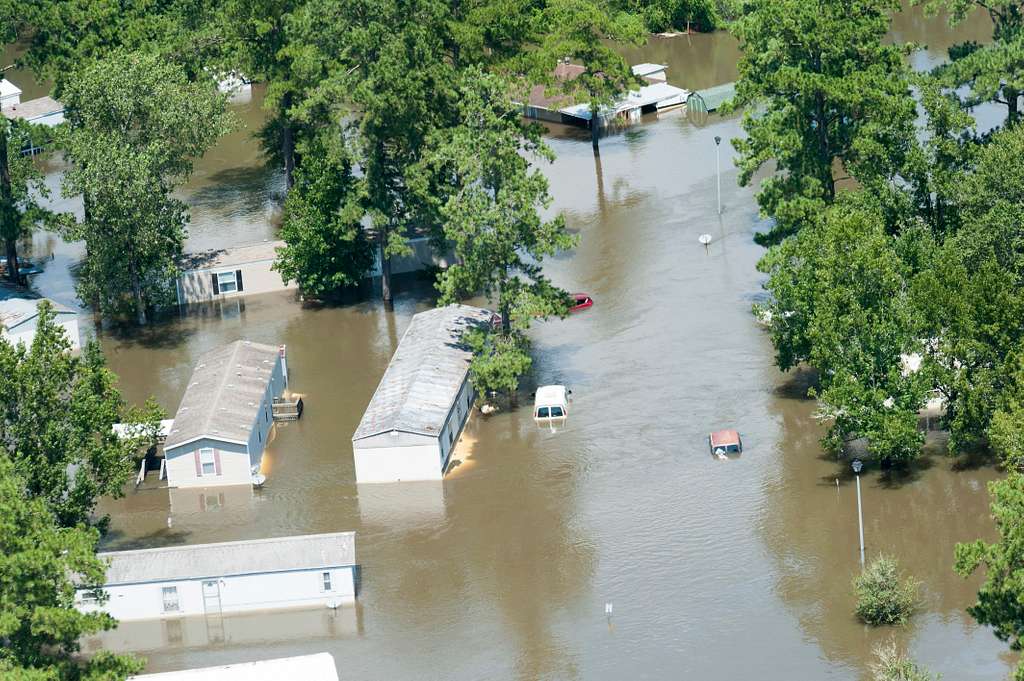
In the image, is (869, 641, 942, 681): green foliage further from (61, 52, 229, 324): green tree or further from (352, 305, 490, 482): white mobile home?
(61, 52, 229, 324): green tree

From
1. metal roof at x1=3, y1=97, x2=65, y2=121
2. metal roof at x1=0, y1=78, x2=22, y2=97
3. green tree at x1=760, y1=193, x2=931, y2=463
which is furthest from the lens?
metal roof at x1=0, y1=78, x2=22, y2=97

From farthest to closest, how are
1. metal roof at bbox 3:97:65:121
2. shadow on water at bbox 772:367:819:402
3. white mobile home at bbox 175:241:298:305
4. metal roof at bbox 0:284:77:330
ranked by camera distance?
metal roof at bbox 3:97:65:121, white mobile home at bbox 175:241:298:305, metal roof at bbox 0:284:77:330, shadow on water at bbox 772:367:819:402

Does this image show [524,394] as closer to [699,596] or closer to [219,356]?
[219,356]

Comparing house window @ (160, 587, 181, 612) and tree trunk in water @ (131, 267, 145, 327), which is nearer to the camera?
house window @ (160, 587, 181, 612)

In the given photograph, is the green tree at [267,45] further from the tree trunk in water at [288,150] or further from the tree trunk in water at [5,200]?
the tree trunk in water at [5,200]

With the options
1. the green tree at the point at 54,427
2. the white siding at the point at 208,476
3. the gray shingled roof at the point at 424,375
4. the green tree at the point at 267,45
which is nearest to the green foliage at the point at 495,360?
the gray shingled roof at the point at 424,375

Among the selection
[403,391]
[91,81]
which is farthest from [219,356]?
[91,81]

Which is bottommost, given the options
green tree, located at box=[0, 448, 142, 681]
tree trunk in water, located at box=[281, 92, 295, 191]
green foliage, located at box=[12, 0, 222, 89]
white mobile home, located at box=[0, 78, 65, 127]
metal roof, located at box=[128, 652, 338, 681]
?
metal roof, located at box=[128, 652, 338, 681]

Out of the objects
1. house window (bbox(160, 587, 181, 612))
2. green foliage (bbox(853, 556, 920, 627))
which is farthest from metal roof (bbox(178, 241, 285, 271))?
green foliage (bbox(853, 556, 920, 627))
